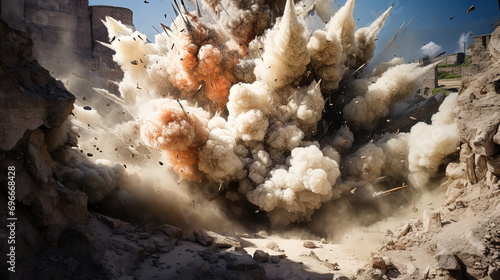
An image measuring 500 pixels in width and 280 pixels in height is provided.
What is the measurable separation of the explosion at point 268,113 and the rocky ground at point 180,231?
280 centimetres

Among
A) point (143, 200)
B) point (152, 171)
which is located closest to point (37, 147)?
point (143, 200)

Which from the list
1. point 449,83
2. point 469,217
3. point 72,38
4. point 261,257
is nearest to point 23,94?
point 261,257

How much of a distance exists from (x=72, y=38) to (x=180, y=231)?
23737 mm

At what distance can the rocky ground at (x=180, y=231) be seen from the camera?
272 inches

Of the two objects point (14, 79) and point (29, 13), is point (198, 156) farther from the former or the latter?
point (29, 13)

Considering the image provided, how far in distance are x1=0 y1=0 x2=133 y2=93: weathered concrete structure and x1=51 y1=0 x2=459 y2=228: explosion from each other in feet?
32.6

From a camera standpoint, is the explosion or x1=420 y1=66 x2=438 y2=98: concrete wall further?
x1=420 y1=66 x2=438 y2=98: concrete wall

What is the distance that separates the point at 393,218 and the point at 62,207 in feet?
39.0

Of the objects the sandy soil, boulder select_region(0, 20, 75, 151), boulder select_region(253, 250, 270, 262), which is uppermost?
the sandy soil

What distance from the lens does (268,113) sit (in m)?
14.9

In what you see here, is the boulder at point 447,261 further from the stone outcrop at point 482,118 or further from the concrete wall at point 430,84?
the concrete wall at point 430,84

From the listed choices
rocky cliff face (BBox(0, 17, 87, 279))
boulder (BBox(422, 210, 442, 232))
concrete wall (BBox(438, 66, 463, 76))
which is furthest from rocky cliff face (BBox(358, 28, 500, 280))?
concrete wall (BBox(438, 66, 463, 76))

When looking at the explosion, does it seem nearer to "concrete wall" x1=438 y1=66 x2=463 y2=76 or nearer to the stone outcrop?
the stone outcrop

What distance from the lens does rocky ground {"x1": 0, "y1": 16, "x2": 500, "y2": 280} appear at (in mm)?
6918
